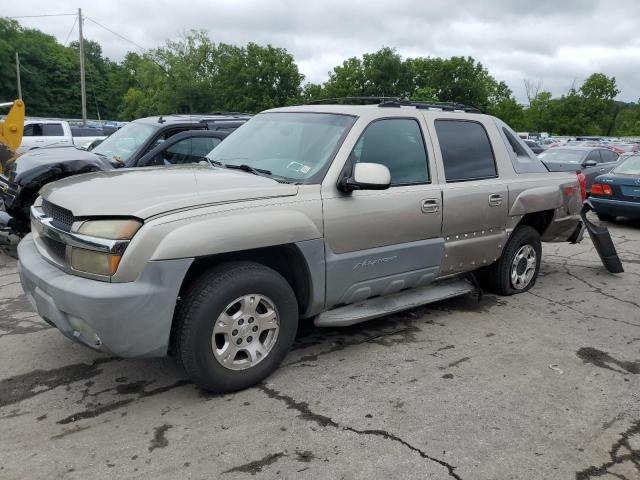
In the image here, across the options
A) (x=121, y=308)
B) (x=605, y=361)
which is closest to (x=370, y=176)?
(x=121, y=308)

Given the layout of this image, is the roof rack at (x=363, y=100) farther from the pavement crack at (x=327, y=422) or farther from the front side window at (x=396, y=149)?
the pavement crack at (x=327, y=422)

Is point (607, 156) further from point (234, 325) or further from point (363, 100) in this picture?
point (234, 325)

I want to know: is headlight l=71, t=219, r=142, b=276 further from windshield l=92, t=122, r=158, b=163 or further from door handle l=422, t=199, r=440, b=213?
windshield l=92, t=122, r=158, b=163

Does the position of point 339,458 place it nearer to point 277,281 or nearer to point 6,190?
point 277,281

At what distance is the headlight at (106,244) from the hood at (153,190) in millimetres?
55

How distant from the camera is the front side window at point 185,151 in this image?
24.3 feet

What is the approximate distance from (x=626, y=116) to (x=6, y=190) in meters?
82.3

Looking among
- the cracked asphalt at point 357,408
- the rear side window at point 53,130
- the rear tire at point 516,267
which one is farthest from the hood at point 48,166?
the rear side window at point 53,130

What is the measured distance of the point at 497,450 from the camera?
2895 millimetres

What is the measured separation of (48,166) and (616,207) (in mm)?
9461

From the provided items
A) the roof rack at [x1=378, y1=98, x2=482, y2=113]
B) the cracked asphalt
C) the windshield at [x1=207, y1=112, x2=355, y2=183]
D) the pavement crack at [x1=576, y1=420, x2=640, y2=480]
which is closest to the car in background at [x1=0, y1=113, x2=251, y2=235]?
the cracked asphalt

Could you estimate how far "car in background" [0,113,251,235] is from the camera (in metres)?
6.42

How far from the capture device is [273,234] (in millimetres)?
3367

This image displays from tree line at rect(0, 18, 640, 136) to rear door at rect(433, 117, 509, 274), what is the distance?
38.5 m
